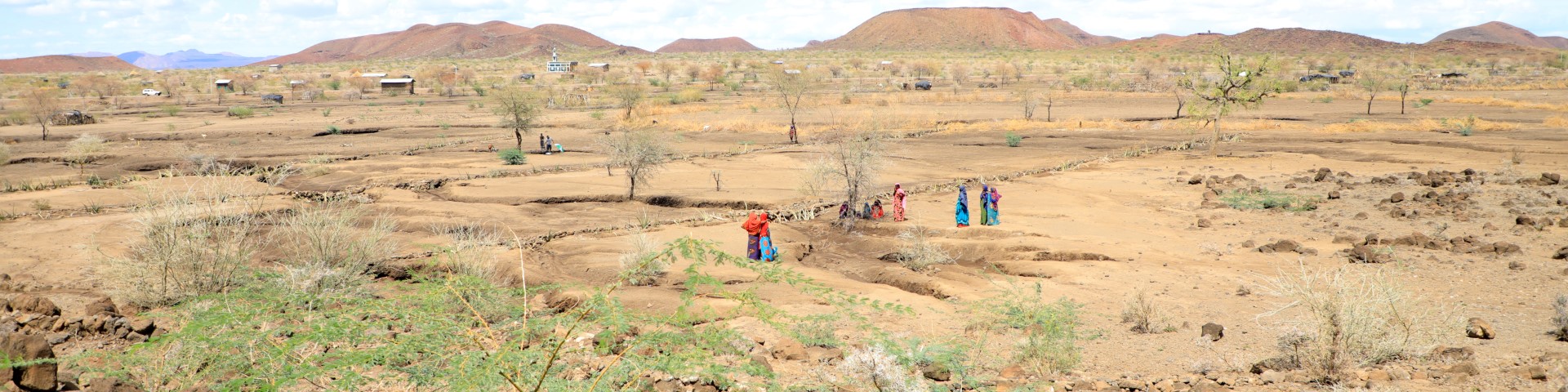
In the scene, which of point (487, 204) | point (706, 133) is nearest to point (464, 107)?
point (706, 133)

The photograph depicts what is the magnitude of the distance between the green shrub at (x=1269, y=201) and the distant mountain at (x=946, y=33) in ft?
375

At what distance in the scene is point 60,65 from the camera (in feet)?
443

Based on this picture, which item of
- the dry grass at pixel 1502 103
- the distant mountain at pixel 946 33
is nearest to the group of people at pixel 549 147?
the dry grass at pixel 1502 103

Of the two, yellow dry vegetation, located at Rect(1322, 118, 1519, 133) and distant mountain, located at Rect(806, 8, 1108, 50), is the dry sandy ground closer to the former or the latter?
yellow dry vegetation, located at Rect(1322, 118, 1519, 133)

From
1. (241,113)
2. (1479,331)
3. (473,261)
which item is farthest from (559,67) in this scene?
(1479,331)

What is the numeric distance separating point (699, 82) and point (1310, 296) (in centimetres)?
6516

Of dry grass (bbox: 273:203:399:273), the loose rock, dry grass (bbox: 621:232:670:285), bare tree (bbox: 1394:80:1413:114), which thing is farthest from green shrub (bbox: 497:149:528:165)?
bare tree (bbox: 1394:80:1413:114)

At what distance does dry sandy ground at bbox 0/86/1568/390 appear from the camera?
949 cm

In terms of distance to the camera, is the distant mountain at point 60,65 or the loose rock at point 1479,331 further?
the distant mountain at point 60,65

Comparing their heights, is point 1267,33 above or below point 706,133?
above

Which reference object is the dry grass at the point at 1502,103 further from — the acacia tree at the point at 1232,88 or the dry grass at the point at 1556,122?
the acacia tree at the point at 1232,88

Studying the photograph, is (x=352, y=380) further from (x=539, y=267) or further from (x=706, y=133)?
(x=706, y=133)

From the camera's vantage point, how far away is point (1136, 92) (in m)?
51.8

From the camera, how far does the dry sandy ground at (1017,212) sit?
949cm
